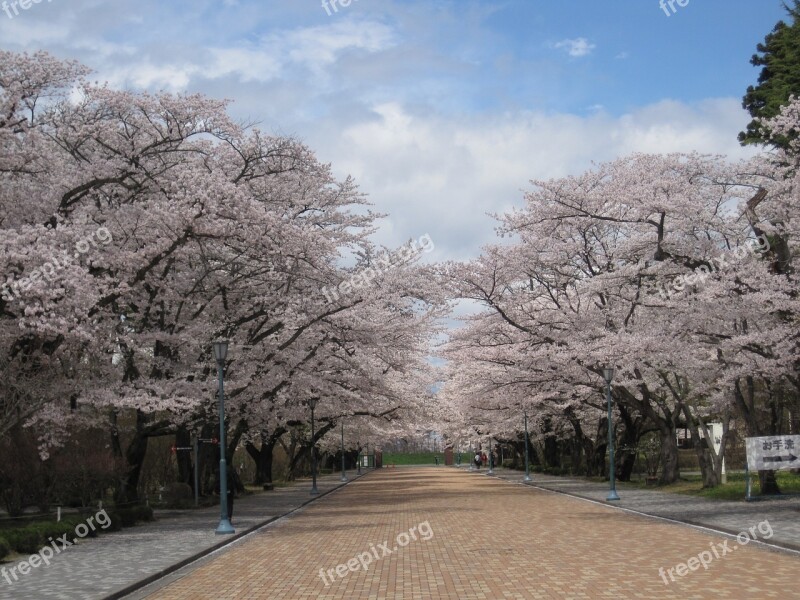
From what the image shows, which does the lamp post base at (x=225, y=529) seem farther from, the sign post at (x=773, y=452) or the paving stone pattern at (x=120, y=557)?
the sign post at (x=773, y=452)

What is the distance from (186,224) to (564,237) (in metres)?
15.4

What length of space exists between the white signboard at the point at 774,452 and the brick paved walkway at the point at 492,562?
370 centimetres

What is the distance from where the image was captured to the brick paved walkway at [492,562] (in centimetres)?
1173

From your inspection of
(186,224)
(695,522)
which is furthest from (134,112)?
(695,522)

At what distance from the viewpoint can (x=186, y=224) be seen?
21719 mm

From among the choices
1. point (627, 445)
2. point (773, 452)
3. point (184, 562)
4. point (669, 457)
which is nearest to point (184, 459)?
point (669, 457)
